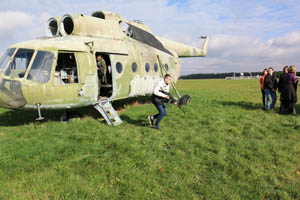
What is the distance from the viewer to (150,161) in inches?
178

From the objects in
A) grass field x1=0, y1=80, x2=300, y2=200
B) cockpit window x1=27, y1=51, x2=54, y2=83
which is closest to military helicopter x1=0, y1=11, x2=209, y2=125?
cockpit window x1=27, y1=51, x2=54, y2=83

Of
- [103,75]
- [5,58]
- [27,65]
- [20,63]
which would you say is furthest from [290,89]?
[5,58]

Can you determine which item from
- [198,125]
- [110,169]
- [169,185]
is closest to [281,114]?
[198,125]

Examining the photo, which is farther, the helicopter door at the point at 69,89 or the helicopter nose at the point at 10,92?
the helicopter door at the point at 69,89

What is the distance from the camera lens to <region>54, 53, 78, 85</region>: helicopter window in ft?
23.2

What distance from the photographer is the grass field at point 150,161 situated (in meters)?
3.55

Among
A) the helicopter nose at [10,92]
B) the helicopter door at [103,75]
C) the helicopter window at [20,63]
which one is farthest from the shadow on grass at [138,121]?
the helicopter window at [20,63]

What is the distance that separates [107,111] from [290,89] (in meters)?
7.15

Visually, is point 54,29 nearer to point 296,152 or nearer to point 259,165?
point 259,165

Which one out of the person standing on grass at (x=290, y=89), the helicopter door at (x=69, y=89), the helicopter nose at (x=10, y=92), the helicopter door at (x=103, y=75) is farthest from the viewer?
the helicopter door at (x=103, y=75)

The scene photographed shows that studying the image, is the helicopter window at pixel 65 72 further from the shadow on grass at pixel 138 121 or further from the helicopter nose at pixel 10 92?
the shadow on grass at pixel 138 121

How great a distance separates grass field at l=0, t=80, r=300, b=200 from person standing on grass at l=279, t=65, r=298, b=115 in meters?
1.22

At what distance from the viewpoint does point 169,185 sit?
370 centimetres

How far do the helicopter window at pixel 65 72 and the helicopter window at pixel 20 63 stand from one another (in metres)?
0.93
